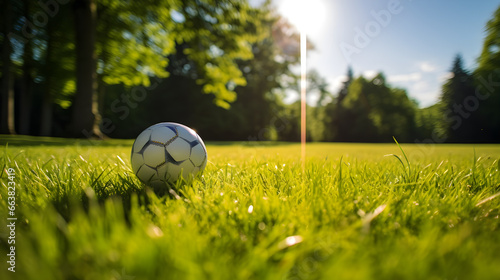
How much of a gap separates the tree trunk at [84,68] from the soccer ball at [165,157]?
33.6 ft

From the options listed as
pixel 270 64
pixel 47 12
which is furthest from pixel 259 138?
pixel 47 12

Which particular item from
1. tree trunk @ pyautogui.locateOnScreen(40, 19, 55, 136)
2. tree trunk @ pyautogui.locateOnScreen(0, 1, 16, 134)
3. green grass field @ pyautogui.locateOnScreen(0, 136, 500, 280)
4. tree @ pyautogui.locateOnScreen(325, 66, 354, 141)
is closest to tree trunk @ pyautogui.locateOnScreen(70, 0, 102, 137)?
tree trunk @ pyautogui.locateOnScreen(0, 1, 16, 134)

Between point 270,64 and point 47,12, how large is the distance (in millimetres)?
26208

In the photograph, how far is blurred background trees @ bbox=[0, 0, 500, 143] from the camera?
36.7ft

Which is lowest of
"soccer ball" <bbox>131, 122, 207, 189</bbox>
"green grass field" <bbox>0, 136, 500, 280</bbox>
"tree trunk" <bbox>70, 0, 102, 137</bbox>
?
"green grass field" <bbox>0, 136, 500, 280</bbox>

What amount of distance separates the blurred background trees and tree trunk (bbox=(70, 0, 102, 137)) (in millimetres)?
39

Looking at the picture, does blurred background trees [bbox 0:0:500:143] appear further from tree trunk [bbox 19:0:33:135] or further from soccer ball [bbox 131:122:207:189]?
soccer ball [bbox 131:122:207:189]

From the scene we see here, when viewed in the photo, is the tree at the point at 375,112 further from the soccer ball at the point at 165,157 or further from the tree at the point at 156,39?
the soccer ball at the point at 165,157

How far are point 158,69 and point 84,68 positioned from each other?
5593mm

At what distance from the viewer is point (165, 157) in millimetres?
2201

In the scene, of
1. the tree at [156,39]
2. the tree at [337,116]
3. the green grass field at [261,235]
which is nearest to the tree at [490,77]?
the tree at [156,39]

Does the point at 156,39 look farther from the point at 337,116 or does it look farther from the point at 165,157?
the point at 337,116

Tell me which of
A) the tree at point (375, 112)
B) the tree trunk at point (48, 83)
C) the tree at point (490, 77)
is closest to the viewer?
the tree trunk at point (48, 83)

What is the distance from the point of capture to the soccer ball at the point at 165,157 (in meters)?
2.18
